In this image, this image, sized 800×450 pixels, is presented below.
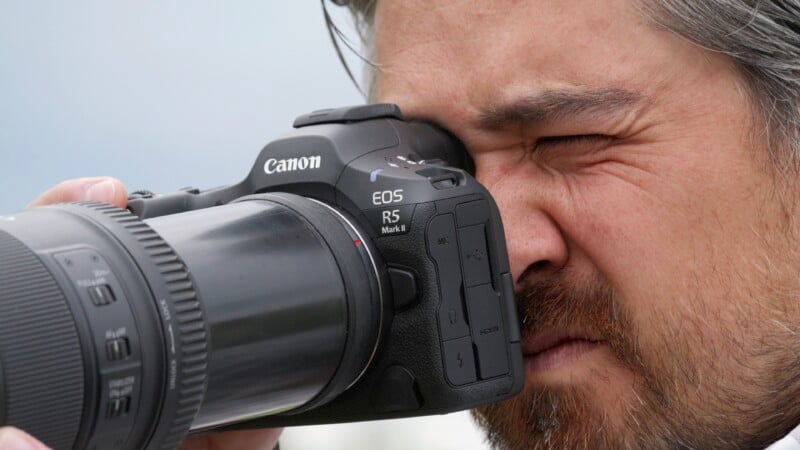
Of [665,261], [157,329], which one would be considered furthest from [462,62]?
[157,329]

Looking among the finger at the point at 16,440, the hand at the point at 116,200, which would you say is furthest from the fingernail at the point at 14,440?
the hand at the point at 116,200

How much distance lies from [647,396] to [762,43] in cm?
31

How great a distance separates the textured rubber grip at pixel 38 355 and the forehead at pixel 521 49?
20.0 inches

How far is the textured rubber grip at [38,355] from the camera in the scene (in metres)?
0.61

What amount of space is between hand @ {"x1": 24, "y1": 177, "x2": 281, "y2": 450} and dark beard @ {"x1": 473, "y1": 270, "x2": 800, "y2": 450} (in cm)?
27

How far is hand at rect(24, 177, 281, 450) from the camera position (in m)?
1.06

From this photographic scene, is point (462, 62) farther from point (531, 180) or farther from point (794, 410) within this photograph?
point (794, 410)

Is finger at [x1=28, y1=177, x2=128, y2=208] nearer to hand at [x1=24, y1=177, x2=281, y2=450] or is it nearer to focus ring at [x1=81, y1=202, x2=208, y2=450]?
hand at [x1=24, y1=177, x2=281, y2=450]

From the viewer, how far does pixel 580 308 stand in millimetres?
1035

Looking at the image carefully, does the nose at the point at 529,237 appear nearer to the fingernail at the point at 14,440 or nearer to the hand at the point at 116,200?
the hand at the point at 116,200

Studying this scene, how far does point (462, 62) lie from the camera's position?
109cm

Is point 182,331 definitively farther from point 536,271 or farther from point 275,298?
point 536,271

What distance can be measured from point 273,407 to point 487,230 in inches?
8.6

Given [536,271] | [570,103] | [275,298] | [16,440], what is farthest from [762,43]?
[16,440]
